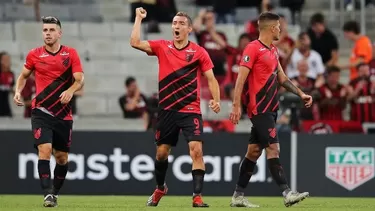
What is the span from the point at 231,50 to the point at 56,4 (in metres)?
4.93

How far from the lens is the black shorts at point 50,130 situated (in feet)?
49.9

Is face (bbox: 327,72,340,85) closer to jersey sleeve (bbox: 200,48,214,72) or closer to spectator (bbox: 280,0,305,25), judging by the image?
spectator (bbox: 280,0,305,25)

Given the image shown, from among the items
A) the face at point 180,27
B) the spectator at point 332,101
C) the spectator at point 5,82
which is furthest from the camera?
the spectator at point 5,82

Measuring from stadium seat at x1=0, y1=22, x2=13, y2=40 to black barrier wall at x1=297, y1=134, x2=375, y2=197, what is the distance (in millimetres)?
7243

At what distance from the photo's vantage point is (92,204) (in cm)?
1598

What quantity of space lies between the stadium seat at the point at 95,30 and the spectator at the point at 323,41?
4.19 meters

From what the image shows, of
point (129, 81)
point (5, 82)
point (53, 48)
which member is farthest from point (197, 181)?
point (5, 82)

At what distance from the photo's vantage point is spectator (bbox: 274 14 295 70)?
22.9 metres

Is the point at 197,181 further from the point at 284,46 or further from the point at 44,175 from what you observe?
the point at 284,46

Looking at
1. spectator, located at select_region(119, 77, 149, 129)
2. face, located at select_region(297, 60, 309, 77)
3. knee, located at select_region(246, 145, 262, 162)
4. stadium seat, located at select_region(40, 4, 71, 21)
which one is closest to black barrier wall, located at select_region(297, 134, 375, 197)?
face, located at select_region(297, 60, 309, 77)

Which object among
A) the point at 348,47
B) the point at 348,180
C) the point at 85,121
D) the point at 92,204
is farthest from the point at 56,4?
the point at 92,204

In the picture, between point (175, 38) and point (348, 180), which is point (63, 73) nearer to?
point (175, 38)

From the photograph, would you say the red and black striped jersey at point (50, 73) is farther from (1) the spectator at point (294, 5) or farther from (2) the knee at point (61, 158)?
(1) the spectator at point (294, 5)

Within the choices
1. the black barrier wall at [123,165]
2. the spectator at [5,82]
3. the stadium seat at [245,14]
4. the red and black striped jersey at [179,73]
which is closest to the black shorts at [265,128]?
the red and black striped jersey at [179,73]
